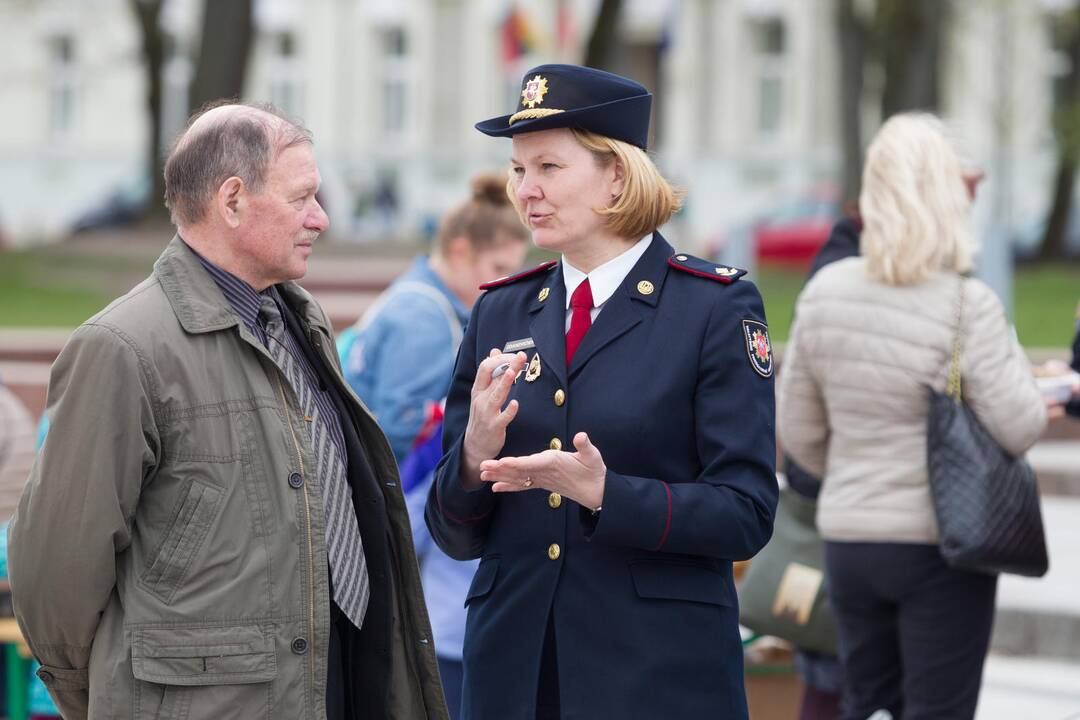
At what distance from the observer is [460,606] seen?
496cm

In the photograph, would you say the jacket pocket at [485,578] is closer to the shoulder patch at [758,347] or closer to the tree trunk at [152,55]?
the shoulder patch at [758,347]

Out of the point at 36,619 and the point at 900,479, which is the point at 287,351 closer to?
the point at 36,619

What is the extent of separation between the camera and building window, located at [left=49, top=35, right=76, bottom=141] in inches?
1598

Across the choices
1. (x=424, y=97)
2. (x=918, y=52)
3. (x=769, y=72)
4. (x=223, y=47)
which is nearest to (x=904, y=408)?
(x=918, y=52)

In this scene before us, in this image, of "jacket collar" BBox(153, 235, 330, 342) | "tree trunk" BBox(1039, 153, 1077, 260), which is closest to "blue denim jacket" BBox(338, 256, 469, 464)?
"jacket collar" BBox(153, 235, 330, 342)

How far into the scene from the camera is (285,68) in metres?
39.6

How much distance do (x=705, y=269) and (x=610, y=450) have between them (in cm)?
41

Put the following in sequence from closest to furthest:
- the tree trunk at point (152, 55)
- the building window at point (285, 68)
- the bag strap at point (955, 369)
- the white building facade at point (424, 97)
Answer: the bag strap at point (955, 369) < the tree trunk at point (152, 55) < the white building facade at point (424, 97) < the building window at point (285, 68)

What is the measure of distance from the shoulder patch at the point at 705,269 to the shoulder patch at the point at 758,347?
98mm

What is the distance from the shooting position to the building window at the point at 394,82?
39.0m

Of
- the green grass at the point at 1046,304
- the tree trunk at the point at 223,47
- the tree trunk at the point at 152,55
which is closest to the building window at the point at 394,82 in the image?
the tree trunk at the point at 152,55

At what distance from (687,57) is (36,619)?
3507 cm

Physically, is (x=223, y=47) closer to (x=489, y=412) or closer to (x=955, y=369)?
(x=955, y=369)

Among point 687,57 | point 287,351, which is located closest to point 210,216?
point 287,351
